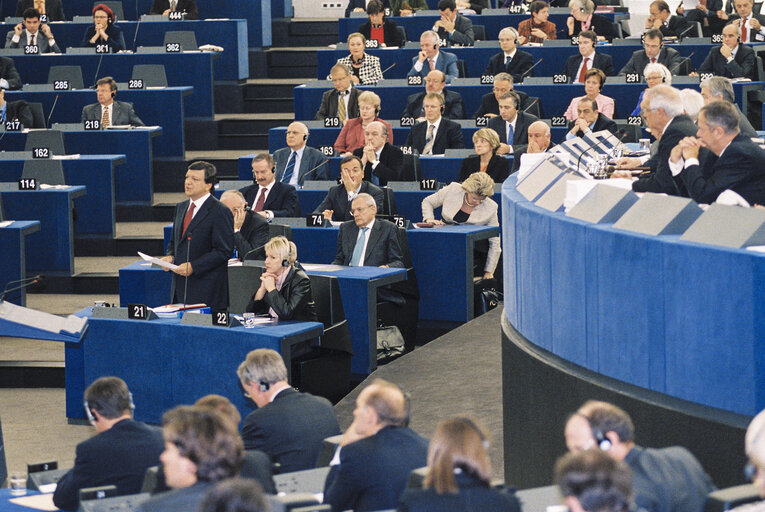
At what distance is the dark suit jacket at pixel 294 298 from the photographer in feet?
22.5

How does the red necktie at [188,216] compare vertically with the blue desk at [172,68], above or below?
below

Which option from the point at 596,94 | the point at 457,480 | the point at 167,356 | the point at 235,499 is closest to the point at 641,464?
the point at 457,480

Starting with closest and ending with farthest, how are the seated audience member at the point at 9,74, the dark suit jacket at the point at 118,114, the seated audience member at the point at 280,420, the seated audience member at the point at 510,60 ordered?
1. the seated audience member at the point at 280,420
2. the dark suit jacket at the point at 118,114
3. the seated audience member at the point at 510,60
4. the seated audience member at the point at 9,74

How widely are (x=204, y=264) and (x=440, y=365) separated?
146cm

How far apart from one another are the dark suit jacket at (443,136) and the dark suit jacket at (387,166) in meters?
0.63

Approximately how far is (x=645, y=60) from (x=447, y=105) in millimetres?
1850

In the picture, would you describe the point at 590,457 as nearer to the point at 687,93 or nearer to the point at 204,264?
the point at 687,93

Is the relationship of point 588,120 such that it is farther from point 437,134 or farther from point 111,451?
point 111,451

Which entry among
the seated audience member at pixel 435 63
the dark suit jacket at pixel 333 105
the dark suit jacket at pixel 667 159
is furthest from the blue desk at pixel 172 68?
the dark suit jacket at pixel 667 159

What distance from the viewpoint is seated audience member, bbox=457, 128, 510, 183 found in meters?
8.91

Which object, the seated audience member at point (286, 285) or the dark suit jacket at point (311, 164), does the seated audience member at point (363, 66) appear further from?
the seated audience member at point (286, 285)

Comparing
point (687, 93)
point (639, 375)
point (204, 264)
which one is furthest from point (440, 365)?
point (639, 375)

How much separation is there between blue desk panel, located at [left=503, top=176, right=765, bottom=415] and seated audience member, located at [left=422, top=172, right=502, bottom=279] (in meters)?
3.48

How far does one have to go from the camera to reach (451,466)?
118 inches
